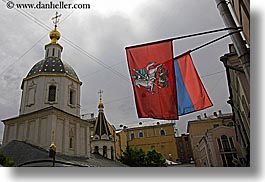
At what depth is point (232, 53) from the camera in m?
3.01

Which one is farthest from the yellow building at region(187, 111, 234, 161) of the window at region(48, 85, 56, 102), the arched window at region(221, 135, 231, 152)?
the window at region(48, 85, 56, 102)

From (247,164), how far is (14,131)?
3577mm

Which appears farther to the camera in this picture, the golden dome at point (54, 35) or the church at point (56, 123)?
the church at point (56, 123)

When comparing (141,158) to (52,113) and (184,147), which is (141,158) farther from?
(52,113)

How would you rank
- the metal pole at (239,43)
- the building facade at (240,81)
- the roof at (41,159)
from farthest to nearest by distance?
the roof at (41,159)
the building facade at (240,81)
the metal pole at (239,43)

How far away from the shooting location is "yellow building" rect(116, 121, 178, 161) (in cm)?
350

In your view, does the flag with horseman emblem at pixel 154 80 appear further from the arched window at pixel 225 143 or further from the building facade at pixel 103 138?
the building facade at pixel 103 138

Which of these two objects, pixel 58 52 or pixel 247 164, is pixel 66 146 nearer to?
pixel 58 52

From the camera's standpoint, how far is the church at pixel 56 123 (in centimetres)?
404

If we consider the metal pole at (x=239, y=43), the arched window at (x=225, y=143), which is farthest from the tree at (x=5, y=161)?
the metal pole at (x=239, y=43)

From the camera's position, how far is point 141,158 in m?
3.12

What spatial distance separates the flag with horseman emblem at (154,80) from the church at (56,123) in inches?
40.2

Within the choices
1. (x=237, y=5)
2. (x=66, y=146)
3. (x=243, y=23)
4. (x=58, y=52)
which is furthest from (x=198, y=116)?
(x=58, y=52)

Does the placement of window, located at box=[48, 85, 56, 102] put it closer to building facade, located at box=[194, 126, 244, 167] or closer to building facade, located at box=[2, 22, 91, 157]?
building facade, located at box=[2, 22, 91, 157]
